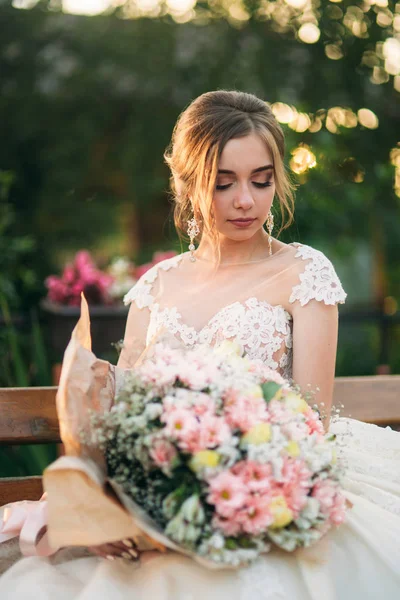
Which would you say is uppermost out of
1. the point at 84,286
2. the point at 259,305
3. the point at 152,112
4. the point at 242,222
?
the point at 152,112

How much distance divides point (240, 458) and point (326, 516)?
280 mm

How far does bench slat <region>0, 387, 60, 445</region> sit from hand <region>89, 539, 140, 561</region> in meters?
0.99

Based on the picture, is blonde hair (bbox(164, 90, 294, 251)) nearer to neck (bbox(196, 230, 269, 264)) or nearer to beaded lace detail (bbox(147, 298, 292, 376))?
neck (bbox(196, 230, 269, 264))

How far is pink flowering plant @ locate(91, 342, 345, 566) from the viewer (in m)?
1.74

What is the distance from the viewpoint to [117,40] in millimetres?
Answer: 5707

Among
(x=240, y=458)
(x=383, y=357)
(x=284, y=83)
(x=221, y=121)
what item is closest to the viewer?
(x=240, y=458)

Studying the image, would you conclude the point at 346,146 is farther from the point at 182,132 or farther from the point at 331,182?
the point at 182,132

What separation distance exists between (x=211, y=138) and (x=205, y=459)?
1359 mm

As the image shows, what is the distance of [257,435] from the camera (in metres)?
1.79

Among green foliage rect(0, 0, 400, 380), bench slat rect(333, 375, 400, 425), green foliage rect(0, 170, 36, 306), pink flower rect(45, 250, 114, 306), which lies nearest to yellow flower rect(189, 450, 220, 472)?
bench slat rect(333, 375, 400, 425)

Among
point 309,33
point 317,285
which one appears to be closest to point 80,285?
point 309,33

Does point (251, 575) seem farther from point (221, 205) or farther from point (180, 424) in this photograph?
point (221, 205)

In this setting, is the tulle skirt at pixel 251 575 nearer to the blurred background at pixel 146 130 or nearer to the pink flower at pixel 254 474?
the pink flower at pixel 254 474

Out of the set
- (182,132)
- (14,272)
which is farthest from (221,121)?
(14,272)
